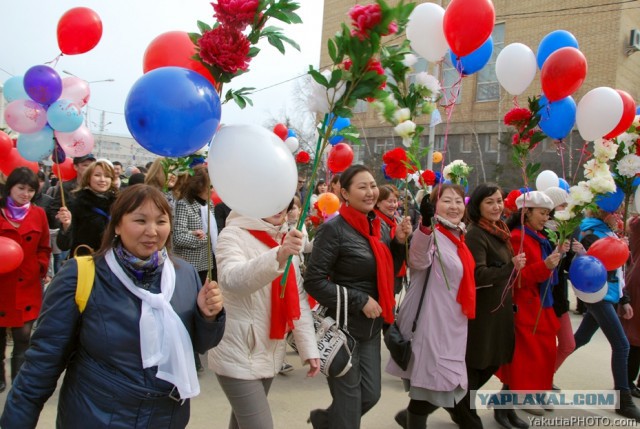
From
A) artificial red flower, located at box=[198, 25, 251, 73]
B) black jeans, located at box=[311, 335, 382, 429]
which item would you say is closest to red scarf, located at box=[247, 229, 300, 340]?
black jeans, located at box=[311, 335, 382, 429]

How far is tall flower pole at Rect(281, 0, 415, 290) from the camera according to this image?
2100 mm

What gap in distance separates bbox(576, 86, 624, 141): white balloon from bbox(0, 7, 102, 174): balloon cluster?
4575 mm

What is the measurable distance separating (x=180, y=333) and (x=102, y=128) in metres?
41.6

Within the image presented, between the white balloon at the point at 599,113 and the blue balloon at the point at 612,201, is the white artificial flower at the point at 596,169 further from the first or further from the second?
the blue balloon at the point at 612,201

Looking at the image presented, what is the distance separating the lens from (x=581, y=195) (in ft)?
12.2

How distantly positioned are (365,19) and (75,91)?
3971 mm

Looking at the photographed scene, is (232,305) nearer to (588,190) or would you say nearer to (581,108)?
(588,190)

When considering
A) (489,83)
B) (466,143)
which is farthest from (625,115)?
(466,143)

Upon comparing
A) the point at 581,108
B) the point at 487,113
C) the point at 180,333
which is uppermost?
the point at 487,113

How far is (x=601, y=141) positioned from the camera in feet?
13.2

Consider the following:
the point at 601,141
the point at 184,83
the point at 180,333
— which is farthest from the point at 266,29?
the point at 601,141

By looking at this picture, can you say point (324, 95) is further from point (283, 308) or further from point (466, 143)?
point (466, 143)

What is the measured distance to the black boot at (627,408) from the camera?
420 centimetres

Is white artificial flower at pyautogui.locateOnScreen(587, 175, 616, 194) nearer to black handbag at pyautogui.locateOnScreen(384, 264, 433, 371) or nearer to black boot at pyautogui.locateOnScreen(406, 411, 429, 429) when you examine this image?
black handbag at pyautogui.locateOnScreen(384, 264, 433, 371)
